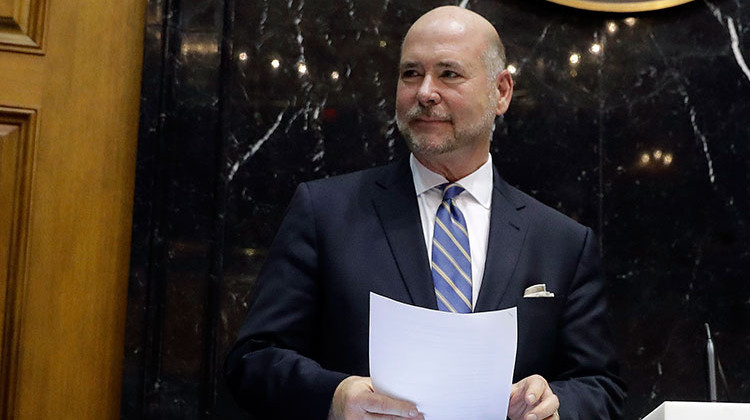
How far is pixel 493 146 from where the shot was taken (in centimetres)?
240

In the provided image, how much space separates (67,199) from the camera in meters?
2.25

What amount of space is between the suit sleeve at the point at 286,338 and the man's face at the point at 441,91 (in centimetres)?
28

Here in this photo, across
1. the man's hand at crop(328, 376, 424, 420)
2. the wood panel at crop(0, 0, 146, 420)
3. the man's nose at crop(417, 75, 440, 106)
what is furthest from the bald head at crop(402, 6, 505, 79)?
the man's hand at crop(328, 376, 424, 420)

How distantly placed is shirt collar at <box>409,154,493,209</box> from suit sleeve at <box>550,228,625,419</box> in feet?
0.81

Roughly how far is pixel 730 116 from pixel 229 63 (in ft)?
4.19

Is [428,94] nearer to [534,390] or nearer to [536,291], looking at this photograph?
[536,291]

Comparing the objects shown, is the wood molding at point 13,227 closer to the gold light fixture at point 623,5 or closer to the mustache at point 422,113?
the mustache at point 422,113

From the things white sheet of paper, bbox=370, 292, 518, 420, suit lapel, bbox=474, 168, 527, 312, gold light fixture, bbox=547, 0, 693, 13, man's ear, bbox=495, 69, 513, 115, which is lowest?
white sheet of paper, bbox=370, 292, 518, 420

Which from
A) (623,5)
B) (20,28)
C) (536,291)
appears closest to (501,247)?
(536,291)

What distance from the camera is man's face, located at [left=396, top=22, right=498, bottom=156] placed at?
2.04 metres

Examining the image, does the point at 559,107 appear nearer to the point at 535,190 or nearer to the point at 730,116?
the point at 535,190

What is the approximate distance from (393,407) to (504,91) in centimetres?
100

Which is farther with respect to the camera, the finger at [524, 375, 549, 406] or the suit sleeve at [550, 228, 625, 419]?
the suit sleeve at [550, 228, 625, 419]

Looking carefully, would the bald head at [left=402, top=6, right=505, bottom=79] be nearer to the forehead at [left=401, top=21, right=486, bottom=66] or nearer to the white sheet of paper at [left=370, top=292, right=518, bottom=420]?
the forehead at [left=401, top=21, right=486, bottom=66]
